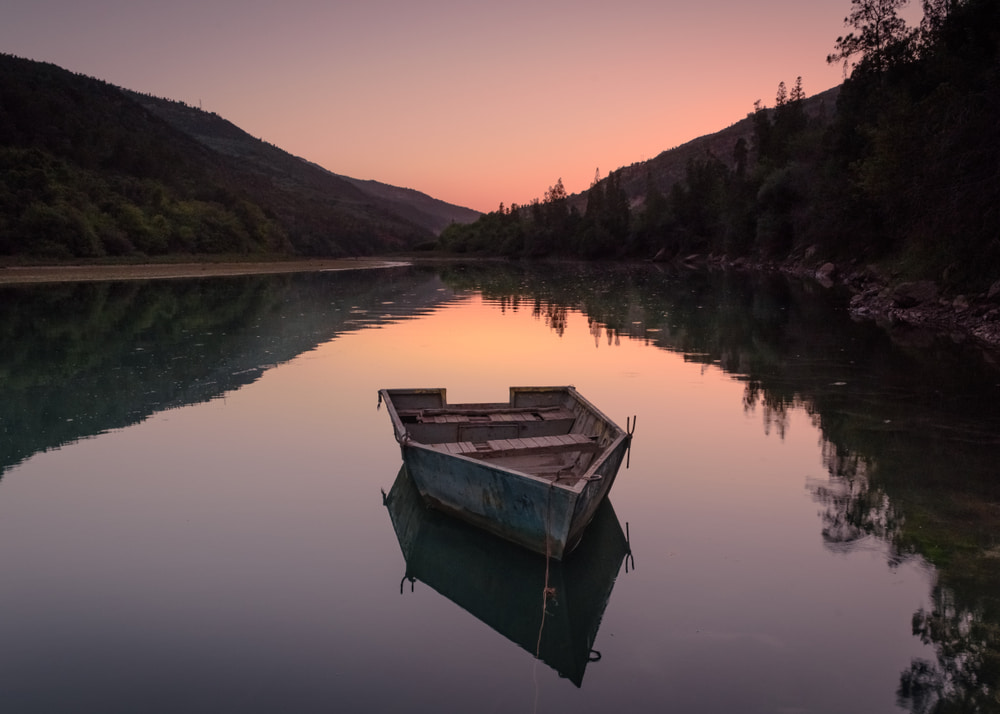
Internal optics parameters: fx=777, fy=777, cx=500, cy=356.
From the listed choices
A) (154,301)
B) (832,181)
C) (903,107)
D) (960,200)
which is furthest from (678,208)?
(960,200)

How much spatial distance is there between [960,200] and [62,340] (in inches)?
1057

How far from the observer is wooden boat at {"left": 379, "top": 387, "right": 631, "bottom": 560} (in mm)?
7883

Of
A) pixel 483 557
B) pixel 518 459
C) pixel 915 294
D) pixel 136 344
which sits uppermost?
pixel 518 459

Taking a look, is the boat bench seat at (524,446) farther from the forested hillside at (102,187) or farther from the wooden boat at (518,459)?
the forested hillside at (102,187)

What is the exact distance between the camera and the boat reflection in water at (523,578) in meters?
7.11

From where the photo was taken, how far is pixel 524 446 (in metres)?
10.4

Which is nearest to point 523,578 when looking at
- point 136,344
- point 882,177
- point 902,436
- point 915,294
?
point 902,436

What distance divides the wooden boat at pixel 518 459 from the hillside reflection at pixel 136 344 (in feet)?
21.2

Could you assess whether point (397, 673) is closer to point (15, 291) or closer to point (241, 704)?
point (241, 704)

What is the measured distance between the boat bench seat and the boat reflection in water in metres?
0.88

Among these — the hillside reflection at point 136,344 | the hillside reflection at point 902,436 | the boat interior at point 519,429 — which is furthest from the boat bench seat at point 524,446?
the hillside reflection at point 136,344

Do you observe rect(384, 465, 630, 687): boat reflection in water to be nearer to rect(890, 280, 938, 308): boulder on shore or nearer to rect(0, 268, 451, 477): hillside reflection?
rect(0, 268, 451, 477): hillside reflection

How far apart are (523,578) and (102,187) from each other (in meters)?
108

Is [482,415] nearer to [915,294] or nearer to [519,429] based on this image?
[519,429]
